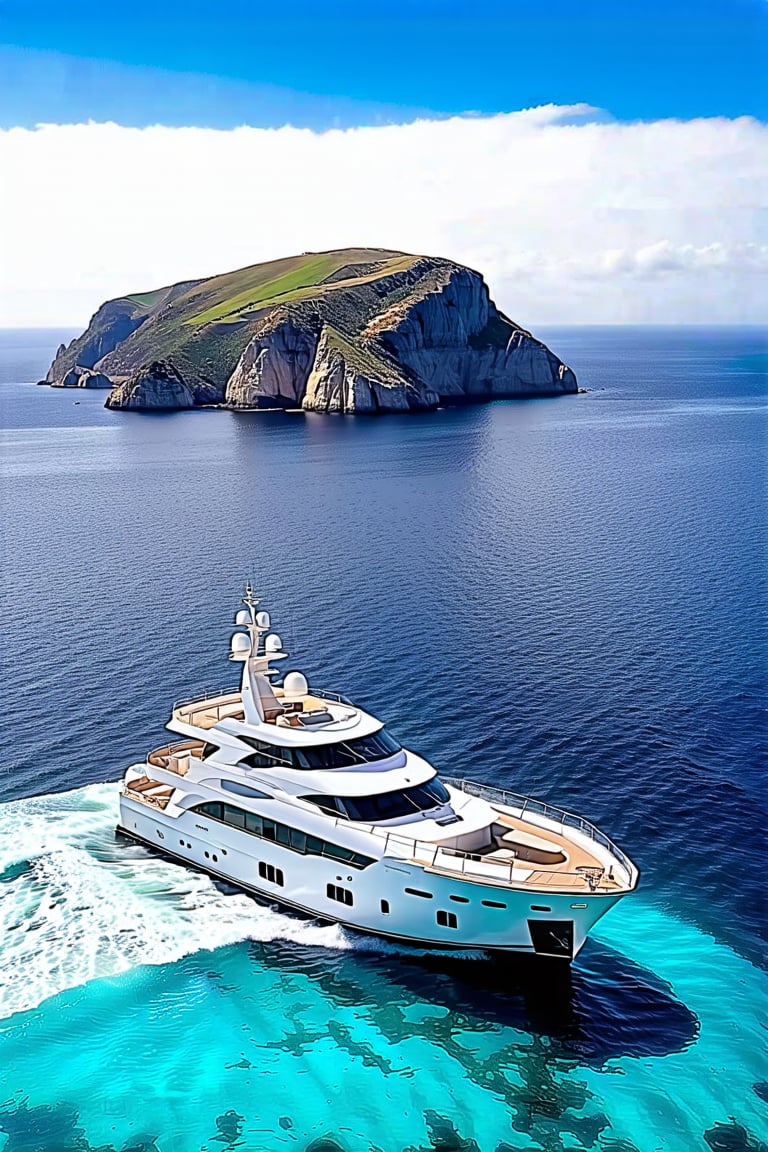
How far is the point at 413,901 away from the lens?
32.9 m

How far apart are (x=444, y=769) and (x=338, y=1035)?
1682cm

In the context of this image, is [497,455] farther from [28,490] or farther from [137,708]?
[137,708]

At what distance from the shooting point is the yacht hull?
104ft

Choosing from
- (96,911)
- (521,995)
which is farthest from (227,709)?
(521,995)

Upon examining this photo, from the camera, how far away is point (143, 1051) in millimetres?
28922

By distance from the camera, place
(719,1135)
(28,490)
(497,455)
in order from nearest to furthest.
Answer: (719,1135) → (28,490) → (497,455)

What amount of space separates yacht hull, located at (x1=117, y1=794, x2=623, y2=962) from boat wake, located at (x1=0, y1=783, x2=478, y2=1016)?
0.68 m

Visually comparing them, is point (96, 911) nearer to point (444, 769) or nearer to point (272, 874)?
point (272, 874)

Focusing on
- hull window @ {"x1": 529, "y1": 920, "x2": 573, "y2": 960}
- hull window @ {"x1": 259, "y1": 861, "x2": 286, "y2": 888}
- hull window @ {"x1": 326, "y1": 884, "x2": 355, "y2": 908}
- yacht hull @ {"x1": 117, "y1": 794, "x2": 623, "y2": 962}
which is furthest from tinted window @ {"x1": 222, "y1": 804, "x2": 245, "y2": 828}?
hull window @ {"x1": 529, "y1": 920, "x2": 573, "y2": 960}

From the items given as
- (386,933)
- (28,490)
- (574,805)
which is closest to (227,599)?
(574,805)

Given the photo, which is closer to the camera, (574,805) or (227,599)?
(574,805)

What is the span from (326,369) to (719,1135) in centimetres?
18270

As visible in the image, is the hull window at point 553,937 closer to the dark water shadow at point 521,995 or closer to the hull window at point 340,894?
the dark water shadow at point 521,995

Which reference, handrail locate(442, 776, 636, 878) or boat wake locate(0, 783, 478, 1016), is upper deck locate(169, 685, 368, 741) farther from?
boat wake locate(0, 783, 478, 1016)
